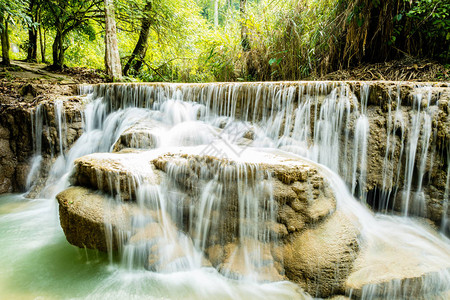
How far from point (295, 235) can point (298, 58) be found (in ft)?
16.3

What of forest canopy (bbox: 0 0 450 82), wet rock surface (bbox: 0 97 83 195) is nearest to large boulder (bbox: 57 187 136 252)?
wet rock surface (bbox: 0 97 83 195)

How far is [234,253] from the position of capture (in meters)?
2.63

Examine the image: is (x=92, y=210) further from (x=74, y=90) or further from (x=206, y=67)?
(x=206, y=67)

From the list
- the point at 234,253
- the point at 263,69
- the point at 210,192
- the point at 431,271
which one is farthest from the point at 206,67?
the point at 431,271

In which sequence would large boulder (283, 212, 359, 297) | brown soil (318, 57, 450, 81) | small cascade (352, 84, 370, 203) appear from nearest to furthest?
large boulder (283, 212, 359, 297)
small cascade (352, 84, 370, 203)
brown soil (318, 57, 450, 81)

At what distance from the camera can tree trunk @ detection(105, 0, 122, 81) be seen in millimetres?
6652

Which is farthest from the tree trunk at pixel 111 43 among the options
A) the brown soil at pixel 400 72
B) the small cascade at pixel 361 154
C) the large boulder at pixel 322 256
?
the large boulder at pixel 322 256

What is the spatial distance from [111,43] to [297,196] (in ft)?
21.9

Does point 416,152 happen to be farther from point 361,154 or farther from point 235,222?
point 235,222

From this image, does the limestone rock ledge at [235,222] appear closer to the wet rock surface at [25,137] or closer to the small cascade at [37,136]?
the wet rock surface at [25,137]

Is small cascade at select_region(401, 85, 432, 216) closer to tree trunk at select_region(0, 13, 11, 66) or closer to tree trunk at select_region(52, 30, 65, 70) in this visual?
tree trunk at select_region(0, 13, 11, 66)

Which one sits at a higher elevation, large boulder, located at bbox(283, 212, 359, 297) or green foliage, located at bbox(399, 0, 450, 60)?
green foliage, located at bbox(399, 0, 450, 60)

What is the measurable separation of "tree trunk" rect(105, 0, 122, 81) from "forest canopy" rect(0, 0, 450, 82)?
0.67m

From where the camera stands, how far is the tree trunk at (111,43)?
6652 millimetres
